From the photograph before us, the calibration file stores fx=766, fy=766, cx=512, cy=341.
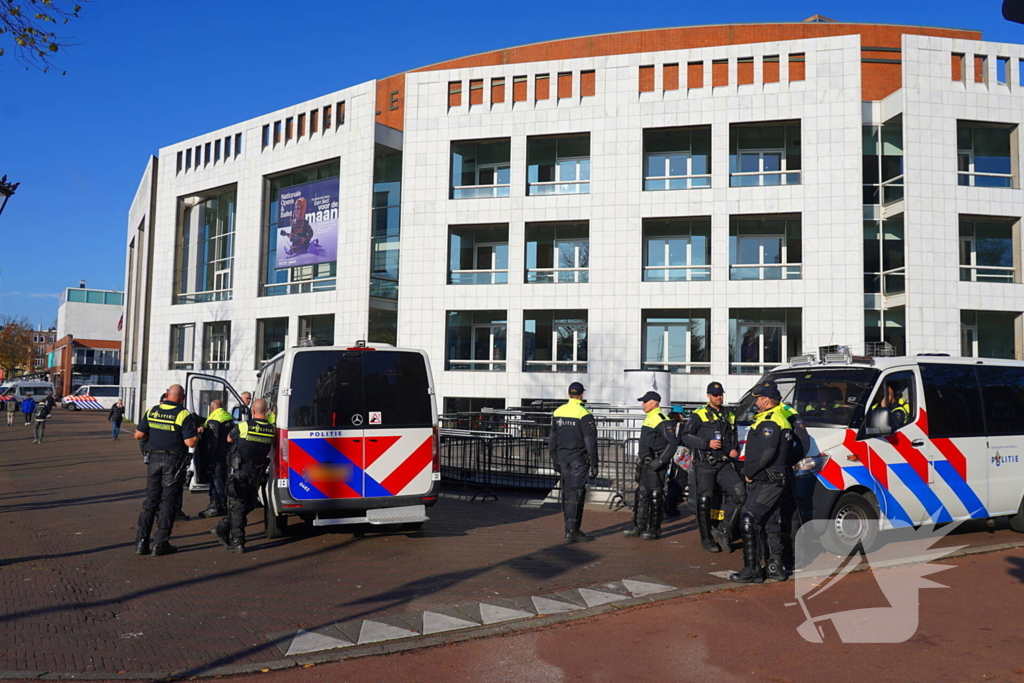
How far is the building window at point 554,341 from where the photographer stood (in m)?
28.3

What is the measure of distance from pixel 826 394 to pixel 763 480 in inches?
91.2

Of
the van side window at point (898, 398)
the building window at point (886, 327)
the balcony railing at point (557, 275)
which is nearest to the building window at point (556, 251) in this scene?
the balcony railing at point (557, 275)

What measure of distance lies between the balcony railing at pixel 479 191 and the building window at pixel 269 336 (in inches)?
391

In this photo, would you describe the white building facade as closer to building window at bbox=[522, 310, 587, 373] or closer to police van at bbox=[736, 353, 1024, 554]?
building window at bbox=[522, 310, 587, 373]

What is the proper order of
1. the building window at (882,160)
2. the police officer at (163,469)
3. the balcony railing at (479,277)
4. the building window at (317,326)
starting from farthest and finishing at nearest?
the building window at (317,326) → the balcony railing at (479,277) → the building window at (882,160) → the police officer at (163,469)

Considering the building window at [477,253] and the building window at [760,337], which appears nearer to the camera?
the building window at [760,337]

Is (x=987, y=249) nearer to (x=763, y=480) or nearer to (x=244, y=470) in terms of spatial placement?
(x=763, y=480)

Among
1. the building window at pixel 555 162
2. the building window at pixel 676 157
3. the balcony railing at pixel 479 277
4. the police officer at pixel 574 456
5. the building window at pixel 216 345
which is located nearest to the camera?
the police officer at pixel 574 456

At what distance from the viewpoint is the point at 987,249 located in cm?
2667

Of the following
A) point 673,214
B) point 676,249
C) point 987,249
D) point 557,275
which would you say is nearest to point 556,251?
point 557,275

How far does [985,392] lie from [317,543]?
8706 mm

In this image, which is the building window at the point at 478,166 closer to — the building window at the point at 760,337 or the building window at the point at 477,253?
the building window at the point at 477,253

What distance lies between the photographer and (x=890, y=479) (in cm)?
862

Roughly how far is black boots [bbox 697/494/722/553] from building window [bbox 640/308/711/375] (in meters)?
18.4
